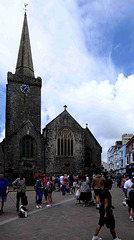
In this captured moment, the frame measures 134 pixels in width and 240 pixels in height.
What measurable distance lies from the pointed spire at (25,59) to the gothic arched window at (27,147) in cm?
1183

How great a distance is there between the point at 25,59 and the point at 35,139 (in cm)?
1502

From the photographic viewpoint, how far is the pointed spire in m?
40.8

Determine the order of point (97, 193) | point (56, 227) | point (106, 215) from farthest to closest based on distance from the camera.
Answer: point (97, 193) → point (56, 227) → point (106, 215)

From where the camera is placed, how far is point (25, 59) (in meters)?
41.7

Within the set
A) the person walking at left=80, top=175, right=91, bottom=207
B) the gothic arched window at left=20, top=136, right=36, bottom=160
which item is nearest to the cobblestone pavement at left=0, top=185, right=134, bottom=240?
the person walking at left=80, top=175, right=91, bottom=207

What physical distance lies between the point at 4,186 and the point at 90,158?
28.9m

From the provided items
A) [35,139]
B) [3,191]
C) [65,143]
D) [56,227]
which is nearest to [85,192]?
[3,191]

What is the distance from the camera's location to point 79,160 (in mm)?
36844

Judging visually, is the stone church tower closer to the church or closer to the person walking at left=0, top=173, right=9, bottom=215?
the church

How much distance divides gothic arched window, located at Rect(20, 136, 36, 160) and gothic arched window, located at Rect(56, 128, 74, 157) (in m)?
3.80

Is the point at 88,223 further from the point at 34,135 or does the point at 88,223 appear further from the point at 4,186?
the point at 34,135

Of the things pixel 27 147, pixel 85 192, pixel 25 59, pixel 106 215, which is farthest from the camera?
pixel 25 59

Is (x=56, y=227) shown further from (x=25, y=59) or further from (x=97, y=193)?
(x=25, y=59)

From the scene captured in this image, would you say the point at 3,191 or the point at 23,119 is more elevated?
the point at 23,119
